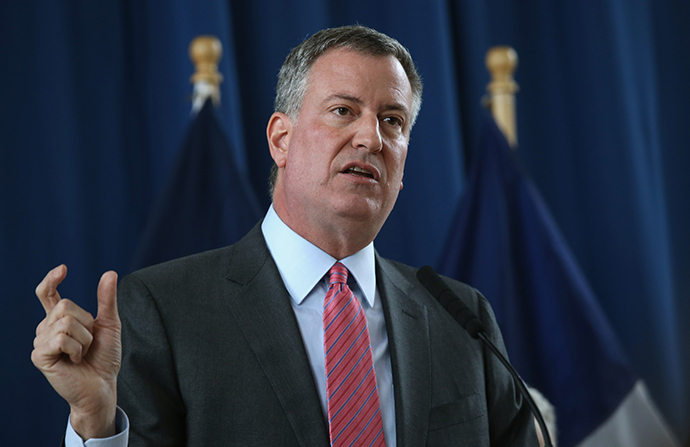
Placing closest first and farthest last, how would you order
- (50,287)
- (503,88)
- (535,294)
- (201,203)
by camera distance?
(50,287)
(201,203)
(535,294)
(503,88)

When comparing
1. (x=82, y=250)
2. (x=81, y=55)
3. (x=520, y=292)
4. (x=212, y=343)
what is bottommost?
(x=520, y=292)

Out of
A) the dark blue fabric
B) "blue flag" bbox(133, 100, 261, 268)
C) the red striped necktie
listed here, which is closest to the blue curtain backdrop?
"blue flag" bbox(133, 100, 261, 268)

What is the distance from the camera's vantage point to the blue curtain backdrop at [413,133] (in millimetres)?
2475

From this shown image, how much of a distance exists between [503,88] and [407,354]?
1.72 meters

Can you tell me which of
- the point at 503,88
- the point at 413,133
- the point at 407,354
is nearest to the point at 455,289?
the point at 407,354

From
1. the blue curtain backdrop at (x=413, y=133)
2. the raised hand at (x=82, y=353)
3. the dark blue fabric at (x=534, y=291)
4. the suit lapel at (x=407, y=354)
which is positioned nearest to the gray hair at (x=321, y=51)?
the suit lapel at (x=407, y=354)

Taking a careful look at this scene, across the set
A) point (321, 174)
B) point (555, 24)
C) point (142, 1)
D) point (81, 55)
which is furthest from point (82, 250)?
point (555, 24)

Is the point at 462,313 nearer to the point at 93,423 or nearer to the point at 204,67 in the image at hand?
the point at 93,423

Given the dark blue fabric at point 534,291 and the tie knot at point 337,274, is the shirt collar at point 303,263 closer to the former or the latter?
the tie knot at point 337,274

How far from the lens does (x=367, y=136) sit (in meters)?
1.31

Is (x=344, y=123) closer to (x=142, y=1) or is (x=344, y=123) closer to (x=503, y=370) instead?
(x=503, y=370)

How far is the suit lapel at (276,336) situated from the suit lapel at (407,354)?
160 mm

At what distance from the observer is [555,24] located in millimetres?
3582

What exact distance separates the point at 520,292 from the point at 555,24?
1663mm
